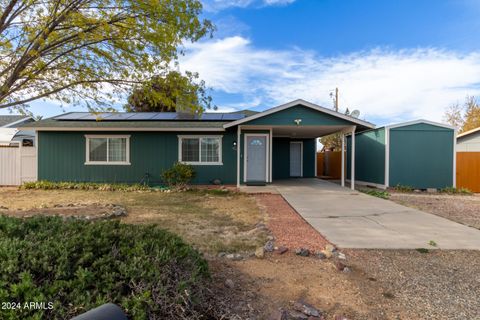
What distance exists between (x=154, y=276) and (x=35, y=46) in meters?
5.28

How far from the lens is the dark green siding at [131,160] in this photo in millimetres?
12750

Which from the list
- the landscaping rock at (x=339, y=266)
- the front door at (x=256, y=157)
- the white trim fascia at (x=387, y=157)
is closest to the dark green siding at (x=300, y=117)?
the front door at (x=256, y=157)

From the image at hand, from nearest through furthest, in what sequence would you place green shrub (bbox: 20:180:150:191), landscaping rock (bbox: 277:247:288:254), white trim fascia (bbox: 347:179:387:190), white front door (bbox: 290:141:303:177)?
landscaping rock (bbox: 277:247:288:254), green shrub (bbox: 20:180:150:191), white trim fascia (bbox: 347:179:387:190), white front door (bbox: 290:141:303:177)

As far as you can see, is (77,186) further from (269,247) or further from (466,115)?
(466,115)

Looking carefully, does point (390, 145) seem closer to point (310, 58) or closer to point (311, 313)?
point (310, 58)

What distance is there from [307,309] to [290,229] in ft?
9.64

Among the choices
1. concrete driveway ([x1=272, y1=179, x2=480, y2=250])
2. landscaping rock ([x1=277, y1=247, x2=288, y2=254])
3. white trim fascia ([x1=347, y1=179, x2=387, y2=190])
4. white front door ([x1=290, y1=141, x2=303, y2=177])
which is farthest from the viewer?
white front door ([x1=290, y1=141, x2=303, y2=177])

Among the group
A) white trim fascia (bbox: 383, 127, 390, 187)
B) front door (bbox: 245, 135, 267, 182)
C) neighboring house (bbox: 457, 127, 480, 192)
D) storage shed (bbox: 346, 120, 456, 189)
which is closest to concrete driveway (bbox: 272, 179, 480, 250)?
front door (bbox: 245, 135, 267, 182)

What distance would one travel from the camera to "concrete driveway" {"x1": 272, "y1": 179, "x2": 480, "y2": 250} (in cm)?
482

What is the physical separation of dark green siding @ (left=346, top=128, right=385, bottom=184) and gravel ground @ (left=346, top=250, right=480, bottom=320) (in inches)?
355

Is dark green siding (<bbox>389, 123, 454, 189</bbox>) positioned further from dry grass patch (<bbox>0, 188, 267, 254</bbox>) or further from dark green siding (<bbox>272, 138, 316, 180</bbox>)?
dry grass patch (<bbox>0, 188, 267, 254</bbox>)

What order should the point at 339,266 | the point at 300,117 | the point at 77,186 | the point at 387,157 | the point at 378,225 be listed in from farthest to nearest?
the point at 387,157, the point at 77,186, the point at 300,117, the point at 378,225, the point at 339,266

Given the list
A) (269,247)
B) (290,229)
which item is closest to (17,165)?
(290,229)

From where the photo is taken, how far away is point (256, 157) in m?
12.9
